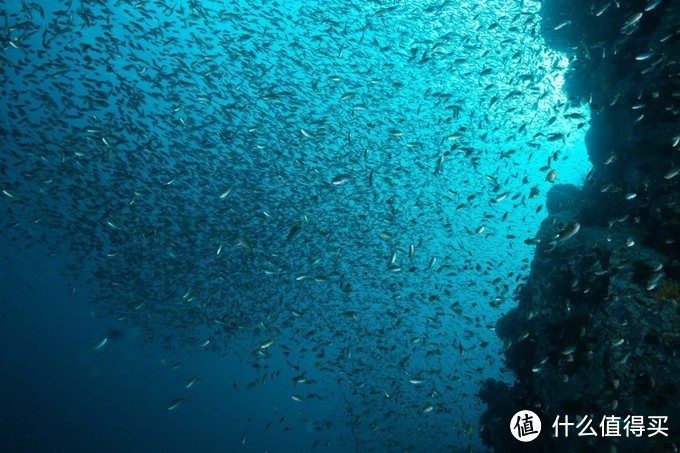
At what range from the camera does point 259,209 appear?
576 inches

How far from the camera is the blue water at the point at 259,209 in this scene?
38.7ft

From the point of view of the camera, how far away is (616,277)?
696cm

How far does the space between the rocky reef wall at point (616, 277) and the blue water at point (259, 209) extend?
55.8 inches

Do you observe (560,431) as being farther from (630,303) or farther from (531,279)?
(531,279)

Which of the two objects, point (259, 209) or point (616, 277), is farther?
point (259, 209)

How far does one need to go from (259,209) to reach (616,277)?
12098 mm

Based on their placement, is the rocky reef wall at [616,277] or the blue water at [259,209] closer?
the rocky reef wall at [616,277]

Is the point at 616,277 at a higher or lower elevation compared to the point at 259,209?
higher

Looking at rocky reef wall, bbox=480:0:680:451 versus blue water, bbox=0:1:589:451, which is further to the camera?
blue water, bbox=0:1:589:451

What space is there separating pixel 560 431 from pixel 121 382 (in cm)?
9316

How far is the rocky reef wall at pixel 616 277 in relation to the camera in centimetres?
590

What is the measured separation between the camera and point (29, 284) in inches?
2195

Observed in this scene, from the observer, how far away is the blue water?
38.7 ft

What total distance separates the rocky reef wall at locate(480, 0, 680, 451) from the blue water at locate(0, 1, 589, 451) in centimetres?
142
